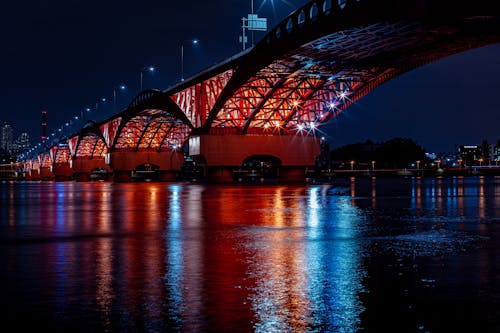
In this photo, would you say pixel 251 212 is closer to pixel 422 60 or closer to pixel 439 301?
pixel 439 301

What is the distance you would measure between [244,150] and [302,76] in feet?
63.6

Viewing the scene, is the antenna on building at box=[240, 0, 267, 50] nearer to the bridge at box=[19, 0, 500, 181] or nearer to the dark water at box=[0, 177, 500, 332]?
the bridge at box=[19, 0, 500, 181]

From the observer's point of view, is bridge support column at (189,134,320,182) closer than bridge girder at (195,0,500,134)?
No

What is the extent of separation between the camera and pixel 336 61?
2384 inches

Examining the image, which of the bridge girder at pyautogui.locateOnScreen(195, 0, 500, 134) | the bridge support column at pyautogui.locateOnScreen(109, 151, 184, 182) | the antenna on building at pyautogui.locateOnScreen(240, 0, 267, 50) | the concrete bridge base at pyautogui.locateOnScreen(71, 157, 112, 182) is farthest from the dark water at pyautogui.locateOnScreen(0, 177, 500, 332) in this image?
the concrete bridge base at pyautogui.locateOnScreen(71, 157, 112, 182)

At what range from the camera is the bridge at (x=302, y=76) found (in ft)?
138

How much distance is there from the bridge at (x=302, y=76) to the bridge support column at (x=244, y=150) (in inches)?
4.9

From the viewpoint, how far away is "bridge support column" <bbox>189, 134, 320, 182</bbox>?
276 ft

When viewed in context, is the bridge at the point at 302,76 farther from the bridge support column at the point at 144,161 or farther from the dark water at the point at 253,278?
the dark water at the point at 253,278

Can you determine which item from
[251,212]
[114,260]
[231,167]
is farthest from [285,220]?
[231,167]

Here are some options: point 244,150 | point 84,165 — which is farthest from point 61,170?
point 244,150

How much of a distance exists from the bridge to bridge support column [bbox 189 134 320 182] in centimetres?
12

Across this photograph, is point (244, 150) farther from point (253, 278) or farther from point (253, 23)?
point (253, 278)

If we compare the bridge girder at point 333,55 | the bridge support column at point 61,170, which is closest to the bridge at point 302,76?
the bridge girder at point 333,55
